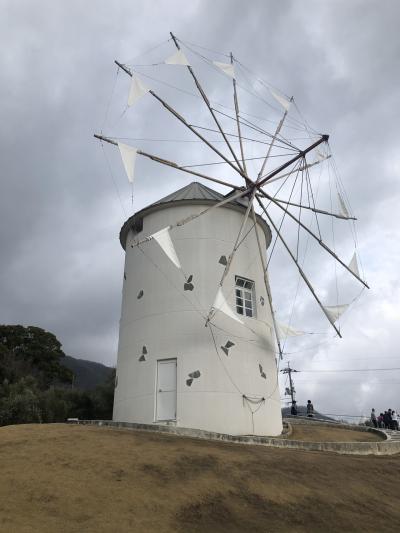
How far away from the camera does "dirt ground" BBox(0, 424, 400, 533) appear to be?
250 inches

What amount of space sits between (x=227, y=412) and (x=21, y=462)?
7900 millimetres

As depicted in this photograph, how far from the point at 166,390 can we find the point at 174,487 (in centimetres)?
765

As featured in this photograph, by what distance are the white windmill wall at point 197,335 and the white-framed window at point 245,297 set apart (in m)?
0.28

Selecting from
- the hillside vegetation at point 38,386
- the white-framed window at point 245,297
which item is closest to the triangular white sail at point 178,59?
the white-framed window at point 245,297

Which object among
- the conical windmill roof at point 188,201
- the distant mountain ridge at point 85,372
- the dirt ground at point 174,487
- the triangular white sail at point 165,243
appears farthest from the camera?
the distant mountain ridge at point 85,372

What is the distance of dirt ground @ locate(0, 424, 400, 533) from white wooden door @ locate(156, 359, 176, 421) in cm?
410

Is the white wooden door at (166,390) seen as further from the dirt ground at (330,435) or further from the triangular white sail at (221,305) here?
the dirt ground at (330,435)

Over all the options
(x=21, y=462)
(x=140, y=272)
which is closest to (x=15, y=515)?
(x=21, y=462)

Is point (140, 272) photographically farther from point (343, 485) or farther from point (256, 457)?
point (343, 485)

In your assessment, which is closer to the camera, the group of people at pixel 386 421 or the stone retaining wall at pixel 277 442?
the stone retaining wall at pixel 277 442

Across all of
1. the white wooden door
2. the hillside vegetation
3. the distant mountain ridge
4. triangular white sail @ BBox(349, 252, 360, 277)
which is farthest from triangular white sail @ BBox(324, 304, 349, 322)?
the distant mountain ridge

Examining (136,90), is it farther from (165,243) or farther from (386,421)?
(386,421)

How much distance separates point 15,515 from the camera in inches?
238

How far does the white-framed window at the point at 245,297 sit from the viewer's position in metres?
17.1
